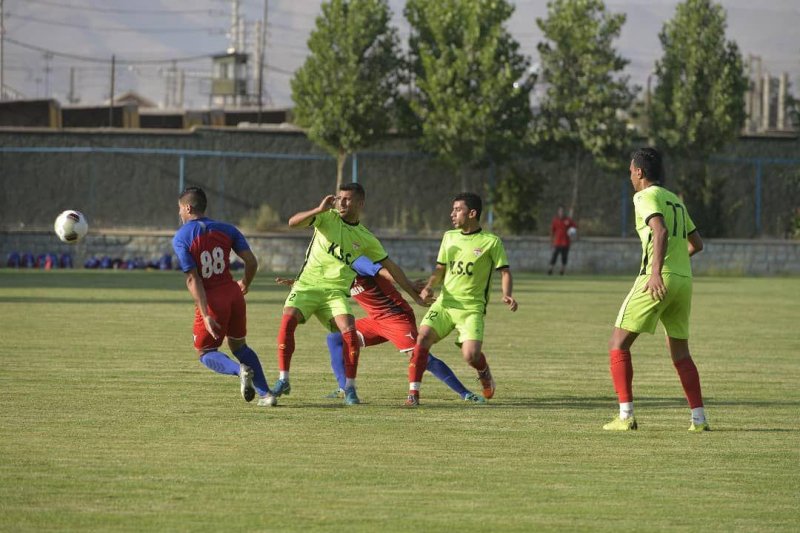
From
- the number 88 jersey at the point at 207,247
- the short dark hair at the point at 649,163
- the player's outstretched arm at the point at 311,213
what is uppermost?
the short dark hair at the point at 649,163

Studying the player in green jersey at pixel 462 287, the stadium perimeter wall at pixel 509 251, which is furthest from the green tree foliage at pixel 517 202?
the player in green jersey at pixel 462 287

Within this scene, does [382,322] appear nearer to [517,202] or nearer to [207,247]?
[207,247]

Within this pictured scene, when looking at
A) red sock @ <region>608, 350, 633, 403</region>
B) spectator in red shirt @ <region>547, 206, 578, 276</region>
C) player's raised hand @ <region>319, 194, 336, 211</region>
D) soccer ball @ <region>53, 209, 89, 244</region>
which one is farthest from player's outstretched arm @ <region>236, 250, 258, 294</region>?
spectator in red shirt @ <region>547, 206, 578, 276</region>

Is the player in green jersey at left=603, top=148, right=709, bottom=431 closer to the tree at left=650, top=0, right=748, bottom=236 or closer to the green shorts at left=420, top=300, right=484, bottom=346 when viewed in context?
the green shorts at left=420, top=300, right=484, bottom=346

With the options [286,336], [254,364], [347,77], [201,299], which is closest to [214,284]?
[201,299]

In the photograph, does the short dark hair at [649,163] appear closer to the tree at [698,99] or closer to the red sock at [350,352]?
the red sock at [350,352]

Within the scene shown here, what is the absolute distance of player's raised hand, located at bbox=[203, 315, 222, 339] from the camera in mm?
10656

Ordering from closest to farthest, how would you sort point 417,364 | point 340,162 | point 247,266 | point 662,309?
1. point 662,309
2. point 247,266
3. point 417,364
4. point 340,162

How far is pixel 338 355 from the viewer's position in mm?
11781

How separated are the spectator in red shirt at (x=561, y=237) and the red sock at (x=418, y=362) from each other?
27.1 meters

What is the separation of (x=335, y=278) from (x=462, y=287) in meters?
1.10

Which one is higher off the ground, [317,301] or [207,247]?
[207,247]

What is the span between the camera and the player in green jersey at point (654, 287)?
9.80 metres

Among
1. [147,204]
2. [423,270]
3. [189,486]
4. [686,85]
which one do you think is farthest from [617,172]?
[189,486]
